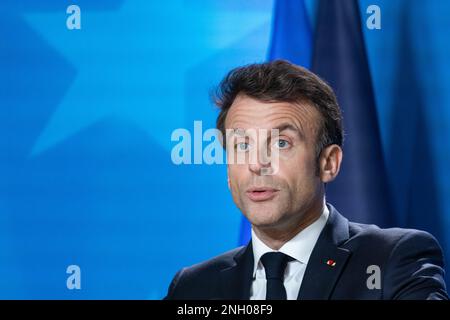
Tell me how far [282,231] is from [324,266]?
0.19m

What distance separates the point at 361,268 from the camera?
7.24 feet

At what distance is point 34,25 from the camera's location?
124 inches

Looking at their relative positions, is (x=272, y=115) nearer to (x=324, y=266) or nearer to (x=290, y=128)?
(x=290, y=128)

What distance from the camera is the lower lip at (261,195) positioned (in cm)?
226

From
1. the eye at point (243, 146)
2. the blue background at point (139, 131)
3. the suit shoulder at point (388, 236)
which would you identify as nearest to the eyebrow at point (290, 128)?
the eye at point (243, 146)

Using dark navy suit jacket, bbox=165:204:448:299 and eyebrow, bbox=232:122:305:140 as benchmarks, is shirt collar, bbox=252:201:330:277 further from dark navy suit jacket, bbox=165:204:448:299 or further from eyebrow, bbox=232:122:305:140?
eyebrow, bbox=232:122:305:140

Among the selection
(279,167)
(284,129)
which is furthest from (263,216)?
(284,129)

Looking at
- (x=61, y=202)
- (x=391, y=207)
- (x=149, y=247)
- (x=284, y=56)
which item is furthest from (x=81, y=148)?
(x=391, y=207)

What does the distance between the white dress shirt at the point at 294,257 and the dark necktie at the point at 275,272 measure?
0.02 meters

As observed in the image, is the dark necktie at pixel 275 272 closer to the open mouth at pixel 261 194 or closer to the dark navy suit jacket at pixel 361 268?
the dark navy suit jacket at pixel 361 268

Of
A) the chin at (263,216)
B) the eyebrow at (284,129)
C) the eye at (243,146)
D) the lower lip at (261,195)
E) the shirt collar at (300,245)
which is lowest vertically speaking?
the shirt collar at (300,245)

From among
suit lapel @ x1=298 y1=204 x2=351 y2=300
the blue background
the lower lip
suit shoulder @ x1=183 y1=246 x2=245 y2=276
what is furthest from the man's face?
the blue background

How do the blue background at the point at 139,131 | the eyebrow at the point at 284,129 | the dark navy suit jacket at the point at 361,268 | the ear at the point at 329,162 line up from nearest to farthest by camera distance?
1. the dark navy suit jacket at the point at 361,268
2. the eyebrow at the point at 284,129
3. the ear at the point at 329,162
4. the blue background at the point at 139,131

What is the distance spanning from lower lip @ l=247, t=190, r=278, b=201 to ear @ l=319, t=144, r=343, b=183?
0.22 metres
